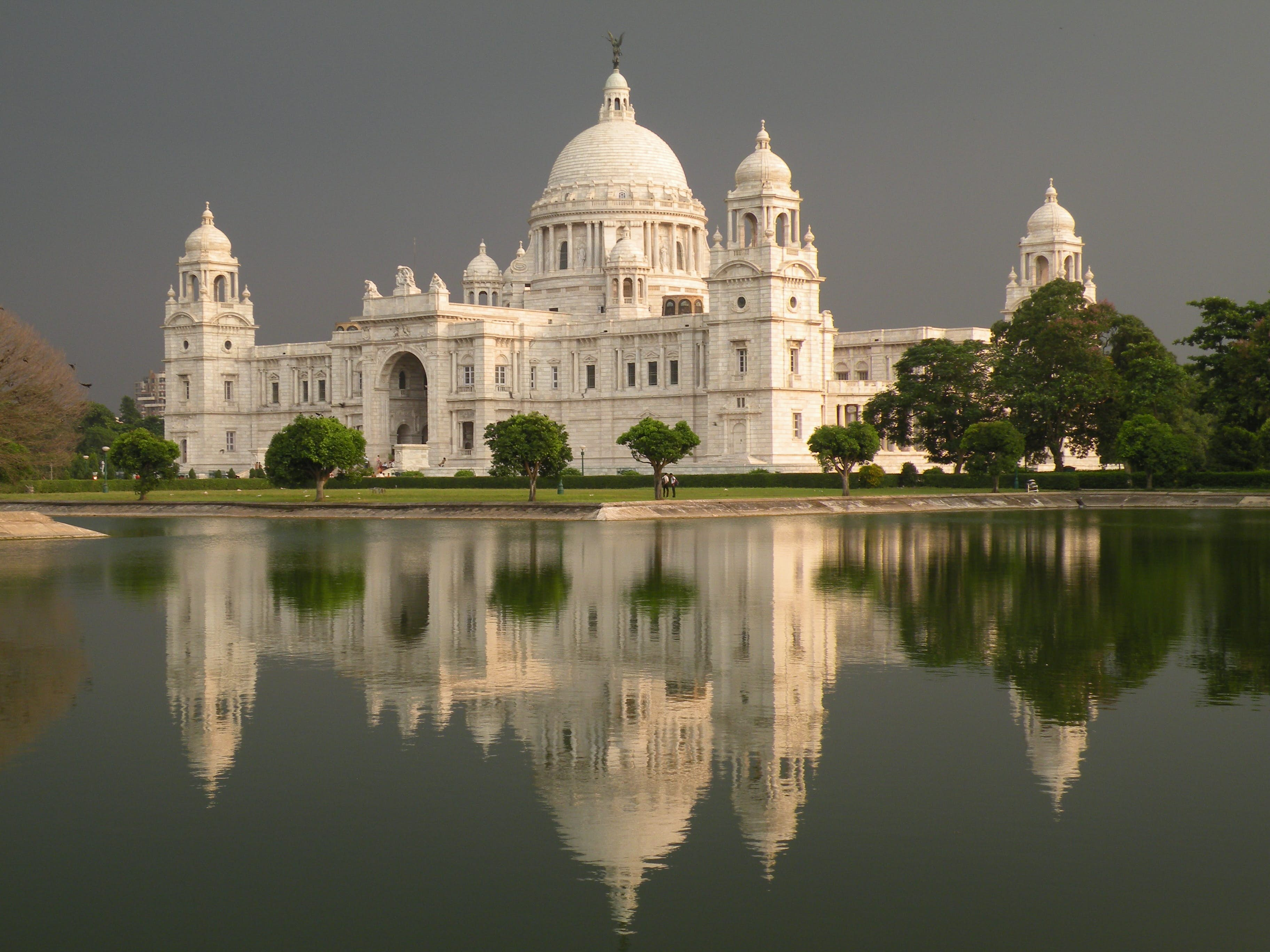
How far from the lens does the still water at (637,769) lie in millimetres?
9828

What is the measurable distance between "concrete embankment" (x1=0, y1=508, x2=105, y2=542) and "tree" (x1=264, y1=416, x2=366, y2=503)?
17407 millimetres

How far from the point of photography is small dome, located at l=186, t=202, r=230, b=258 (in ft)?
378

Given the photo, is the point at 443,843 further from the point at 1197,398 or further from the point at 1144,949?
the point at 1197,398

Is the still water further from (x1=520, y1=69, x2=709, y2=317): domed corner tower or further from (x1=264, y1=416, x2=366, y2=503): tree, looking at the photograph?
(x1=520, y1=69, x2=709, y2=317): domed corner tower

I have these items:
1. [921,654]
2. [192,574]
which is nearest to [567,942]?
[921,654]

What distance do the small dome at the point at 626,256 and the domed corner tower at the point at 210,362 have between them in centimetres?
2880

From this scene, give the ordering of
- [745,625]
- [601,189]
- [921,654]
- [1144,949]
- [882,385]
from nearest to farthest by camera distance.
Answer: [1144,949]
[921,654]
[745,625]
[882,385]
[601,189]

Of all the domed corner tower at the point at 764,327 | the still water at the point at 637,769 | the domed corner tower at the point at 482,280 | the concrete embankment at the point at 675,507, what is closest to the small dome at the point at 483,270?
the domed corner tower at the point at 482,280

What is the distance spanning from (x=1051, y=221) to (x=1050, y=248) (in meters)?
1.78

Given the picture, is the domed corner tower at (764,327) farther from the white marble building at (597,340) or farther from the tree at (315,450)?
the tree at (315,450)

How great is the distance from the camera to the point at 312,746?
14.2 m

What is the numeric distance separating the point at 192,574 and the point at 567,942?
23.3 m

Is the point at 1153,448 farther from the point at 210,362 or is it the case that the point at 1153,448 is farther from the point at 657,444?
the point at 210,362

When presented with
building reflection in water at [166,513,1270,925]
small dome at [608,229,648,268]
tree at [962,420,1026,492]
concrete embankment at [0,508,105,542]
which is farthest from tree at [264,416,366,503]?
small dome at [608,229,648,268]
